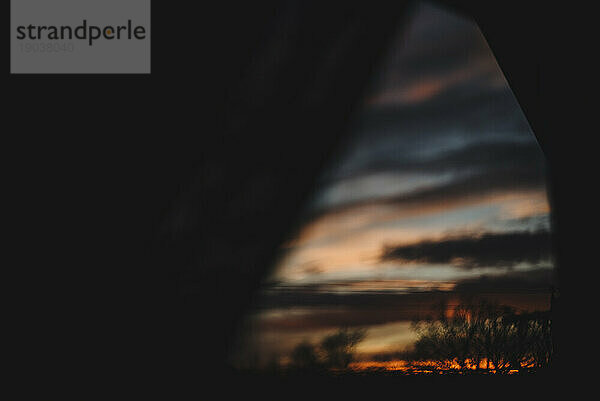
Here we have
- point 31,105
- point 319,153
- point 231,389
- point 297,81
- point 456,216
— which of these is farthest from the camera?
point 456,216

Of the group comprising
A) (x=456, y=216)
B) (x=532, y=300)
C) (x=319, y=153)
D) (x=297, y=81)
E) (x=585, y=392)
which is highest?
(x=297, y=81)

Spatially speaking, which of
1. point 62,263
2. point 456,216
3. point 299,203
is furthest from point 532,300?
point 62,263

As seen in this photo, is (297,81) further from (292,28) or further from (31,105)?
(31,105)

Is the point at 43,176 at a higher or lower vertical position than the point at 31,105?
lower

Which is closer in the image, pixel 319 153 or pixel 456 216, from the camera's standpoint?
pixel 319 153

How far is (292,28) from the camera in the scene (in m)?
2.95

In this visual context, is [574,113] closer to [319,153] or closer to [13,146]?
[319,153]

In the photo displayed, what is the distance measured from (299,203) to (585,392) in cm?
206

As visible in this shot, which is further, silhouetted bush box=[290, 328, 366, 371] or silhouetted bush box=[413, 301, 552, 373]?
silhouetted bush box=[413, 301, 552, 373]

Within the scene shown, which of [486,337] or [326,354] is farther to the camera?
[486,337]

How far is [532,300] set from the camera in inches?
171

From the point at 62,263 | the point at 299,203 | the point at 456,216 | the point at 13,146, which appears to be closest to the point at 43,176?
the point at 13,146

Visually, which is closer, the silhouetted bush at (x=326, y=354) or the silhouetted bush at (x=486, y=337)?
the silhouetted bush at (x=326, y=354)

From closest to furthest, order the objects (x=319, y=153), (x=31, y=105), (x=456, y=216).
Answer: (x=31, y=105) < (x=319, y=153) < (x=456, y=216)
